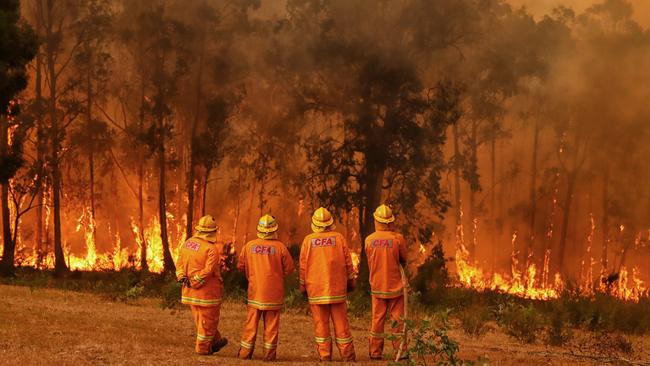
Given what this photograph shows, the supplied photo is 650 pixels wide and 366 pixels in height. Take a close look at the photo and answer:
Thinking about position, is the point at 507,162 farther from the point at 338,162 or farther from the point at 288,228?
the point at 338,162

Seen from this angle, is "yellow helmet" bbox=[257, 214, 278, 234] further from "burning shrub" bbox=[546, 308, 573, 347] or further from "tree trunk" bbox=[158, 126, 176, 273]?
"tree trunk" bbox=[158, 126, 176, 273]

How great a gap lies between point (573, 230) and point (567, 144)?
406 cm

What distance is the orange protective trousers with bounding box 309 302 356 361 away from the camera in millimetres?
9711

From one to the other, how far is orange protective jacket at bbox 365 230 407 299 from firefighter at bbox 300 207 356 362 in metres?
0.38

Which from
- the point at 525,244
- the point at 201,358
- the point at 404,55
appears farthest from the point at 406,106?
the point at 201,358

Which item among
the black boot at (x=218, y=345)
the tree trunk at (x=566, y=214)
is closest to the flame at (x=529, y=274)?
the tree trunk at (x=566, y=214)

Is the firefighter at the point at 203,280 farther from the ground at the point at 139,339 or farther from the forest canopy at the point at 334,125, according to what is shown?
the forest canopy at the point at 334,125

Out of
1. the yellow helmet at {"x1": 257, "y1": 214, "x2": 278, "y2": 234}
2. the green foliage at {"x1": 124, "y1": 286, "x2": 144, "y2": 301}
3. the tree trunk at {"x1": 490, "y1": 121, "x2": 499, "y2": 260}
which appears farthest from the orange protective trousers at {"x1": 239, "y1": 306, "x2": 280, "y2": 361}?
the tree trunk at {"x1": 490, "y1": 121, "x2": 499, "y2": 260}

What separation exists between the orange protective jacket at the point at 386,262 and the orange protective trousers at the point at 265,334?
4.04 feet

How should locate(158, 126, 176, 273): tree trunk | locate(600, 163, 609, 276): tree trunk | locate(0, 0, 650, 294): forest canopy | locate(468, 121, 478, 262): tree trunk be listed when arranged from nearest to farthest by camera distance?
1. locate(0, 0, 650, 294): forest canopy
2. locate(158, 126, 176, 273): tree trunk
3. locate(468, 121, 478, 262): tree trunk
4. locate(600, 163, 609, 276): tree trunk

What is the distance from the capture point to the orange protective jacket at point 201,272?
9.85m

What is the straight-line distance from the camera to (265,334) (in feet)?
32.1

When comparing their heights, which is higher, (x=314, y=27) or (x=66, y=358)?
(x=314, y=27)

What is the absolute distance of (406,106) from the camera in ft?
88.9
